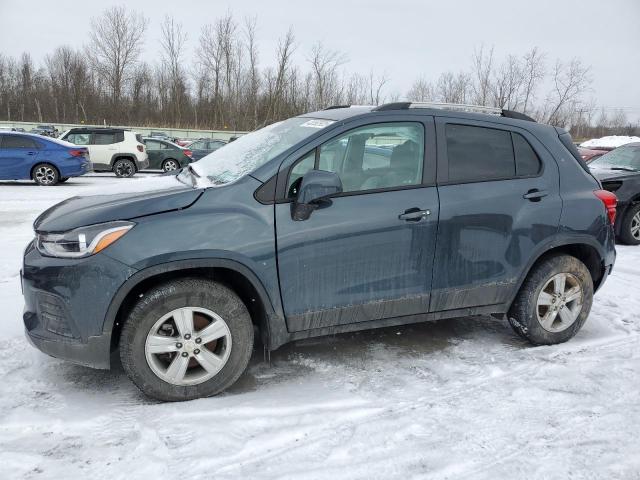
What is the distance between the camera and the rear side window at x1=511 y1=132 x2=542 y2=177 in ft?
12.7

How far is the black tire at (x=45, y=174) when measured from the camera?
46.9 ft

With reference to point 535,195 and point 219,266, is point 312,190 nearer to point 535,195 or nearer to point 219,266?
point 219,266

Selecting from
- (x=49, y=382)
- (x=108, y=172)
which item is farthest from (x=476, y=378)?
(x=108, y=172)

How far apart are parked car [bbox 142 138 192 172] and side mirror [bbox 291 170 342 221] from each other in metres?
18.0

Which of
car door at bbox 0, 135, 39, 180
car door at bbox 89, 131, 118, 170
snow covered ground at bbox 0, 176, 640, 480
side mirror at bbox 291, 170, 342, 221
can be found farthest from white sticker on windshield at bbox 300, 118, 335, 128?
car door at bbox 89, 131, 118, 170

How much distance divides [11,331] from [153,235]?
2005 millimetres

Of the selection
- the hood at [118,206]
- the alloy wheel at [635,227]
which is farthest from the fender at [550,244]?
the alloy wheel at [635,227]

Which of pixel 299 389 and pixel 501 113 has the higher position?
pixel 501 113

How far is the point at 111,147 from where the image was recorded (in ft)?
59.1

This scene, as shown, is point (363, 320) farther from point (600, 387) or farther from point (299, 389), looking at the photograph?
point (600, 387)

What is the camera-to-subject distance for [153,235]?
2.93 m

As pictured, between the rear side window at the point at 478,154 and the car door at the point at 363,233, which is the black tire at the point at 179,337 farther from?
the rear side window at the point at 478,154

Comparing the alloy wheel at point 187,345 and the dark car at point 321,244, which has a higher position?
the dark car at point 321,244

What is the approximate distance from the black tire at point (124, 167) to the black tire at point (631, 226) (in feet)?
50.1
